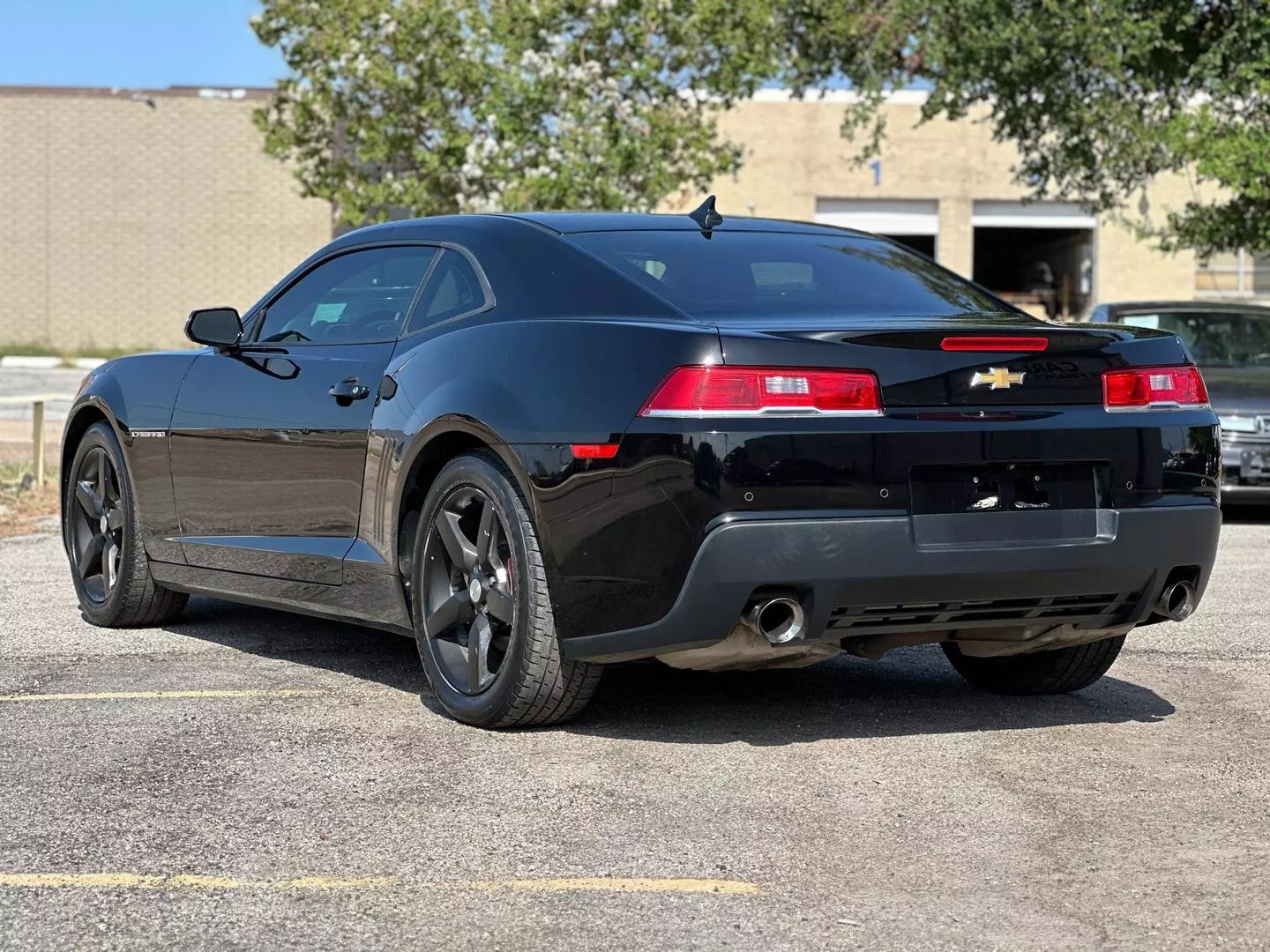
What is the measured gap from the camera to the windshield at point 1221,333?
1361cm

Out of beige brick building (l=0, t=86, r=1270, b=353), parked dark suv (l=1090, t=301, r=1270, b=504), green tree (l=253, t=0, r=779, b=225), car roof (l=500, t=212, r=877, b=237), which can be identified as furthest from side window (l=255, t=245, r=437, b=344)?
beige brick building (l=0, t=86, r=1270, b=353)

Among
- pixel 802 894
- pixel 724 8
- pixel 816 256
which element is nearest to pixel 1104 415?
pixel 816 256

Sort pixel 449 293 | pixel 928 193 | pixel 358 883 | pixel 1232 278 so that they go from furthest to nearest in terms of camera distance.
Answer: pixel 1232 278, pixel 928 193, pixel 449 293, pixel 358 883

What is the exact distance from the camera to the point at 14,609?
7.99 metres

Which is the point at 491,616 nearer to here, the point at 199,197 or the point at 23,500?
the point at 23,500

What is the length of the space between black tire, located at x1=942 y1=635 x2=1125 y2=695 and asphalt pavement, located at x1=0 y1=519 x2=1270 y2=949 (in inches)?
3.4

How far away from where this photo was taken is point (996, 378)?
4.95 m

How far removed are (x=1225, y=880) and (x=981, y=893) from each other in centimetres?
52

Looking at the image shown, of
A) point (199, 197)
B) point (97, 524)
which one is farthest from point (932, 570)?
point (199, 197)

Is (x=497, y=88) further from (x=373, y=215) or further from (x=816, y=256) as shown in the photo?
(x=816, y=256)

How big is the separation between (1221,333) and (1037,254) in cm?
3748

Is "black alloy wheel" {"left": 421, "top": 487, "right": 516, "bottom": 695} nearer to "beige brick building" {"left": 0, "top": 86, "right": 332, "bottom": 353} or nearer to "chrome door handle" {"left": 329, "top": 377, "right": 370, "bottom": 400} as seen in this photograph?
"chrome door handle" {"left": 329, "top": 377, "right": 370, "bottom": 400}

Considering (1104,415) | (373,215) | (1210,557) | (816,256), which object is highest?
(373,215)

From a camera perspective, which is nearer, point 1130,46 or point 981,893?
point 981,893
